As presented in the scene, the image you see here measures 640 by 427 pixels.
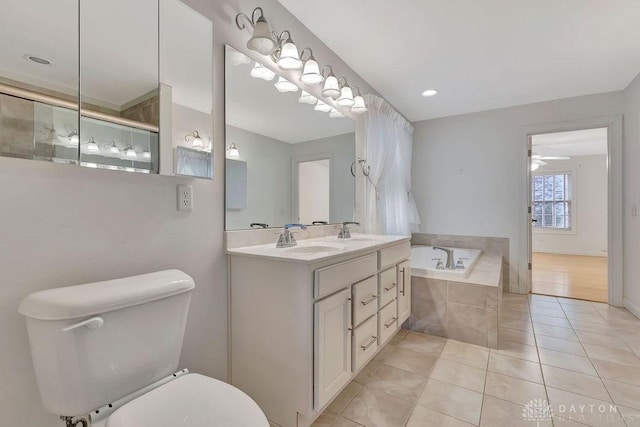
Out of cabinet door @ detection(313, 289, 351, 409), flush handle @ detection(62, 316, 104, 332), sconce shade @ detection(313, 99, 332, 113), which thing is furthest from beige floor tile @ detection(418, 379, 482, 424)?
sconce shade @ detection(313, 99, 332, 113)

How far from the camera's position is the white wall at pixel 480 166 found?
3.42 m

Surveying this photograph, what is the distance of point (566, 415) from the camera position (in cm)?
149

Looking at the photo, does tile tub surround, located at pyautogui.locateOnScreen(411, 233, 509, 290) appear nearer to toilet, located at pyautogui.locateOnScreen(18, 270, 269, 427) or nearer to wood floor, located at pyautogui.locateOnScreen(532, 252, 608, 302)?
wood floor, located at pyautogui.locateOnScreen(532, 252, 608, 302)

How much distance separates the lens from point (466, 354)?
2123mm

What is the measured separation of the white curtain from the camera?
277 centimetres

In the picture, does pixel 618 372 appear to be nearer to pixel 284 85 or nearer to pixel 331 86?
pixel 331 86

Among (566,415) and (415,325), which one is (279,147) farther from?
(566,415)

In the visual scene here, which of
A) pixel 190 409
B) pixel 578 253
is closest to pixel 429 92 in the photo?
pixel 190 409

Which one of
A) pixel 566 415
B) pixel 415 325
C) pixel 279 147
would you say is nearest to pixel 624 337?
pixel 566 415

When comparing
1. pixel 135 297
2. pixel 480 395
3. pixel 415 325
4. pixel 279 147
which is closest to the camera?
pixel 135 297

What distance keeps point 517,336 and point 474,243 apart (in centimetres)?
→ 159

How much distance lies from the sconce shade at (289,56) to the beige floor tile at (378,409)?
193cm

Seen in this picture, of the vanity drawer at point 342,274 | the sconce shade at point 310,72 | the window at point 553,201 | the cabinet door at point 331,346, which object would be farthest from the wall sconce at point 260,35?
the window at point 553,201

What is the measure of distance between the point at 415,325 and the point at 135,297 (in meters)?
2.25
